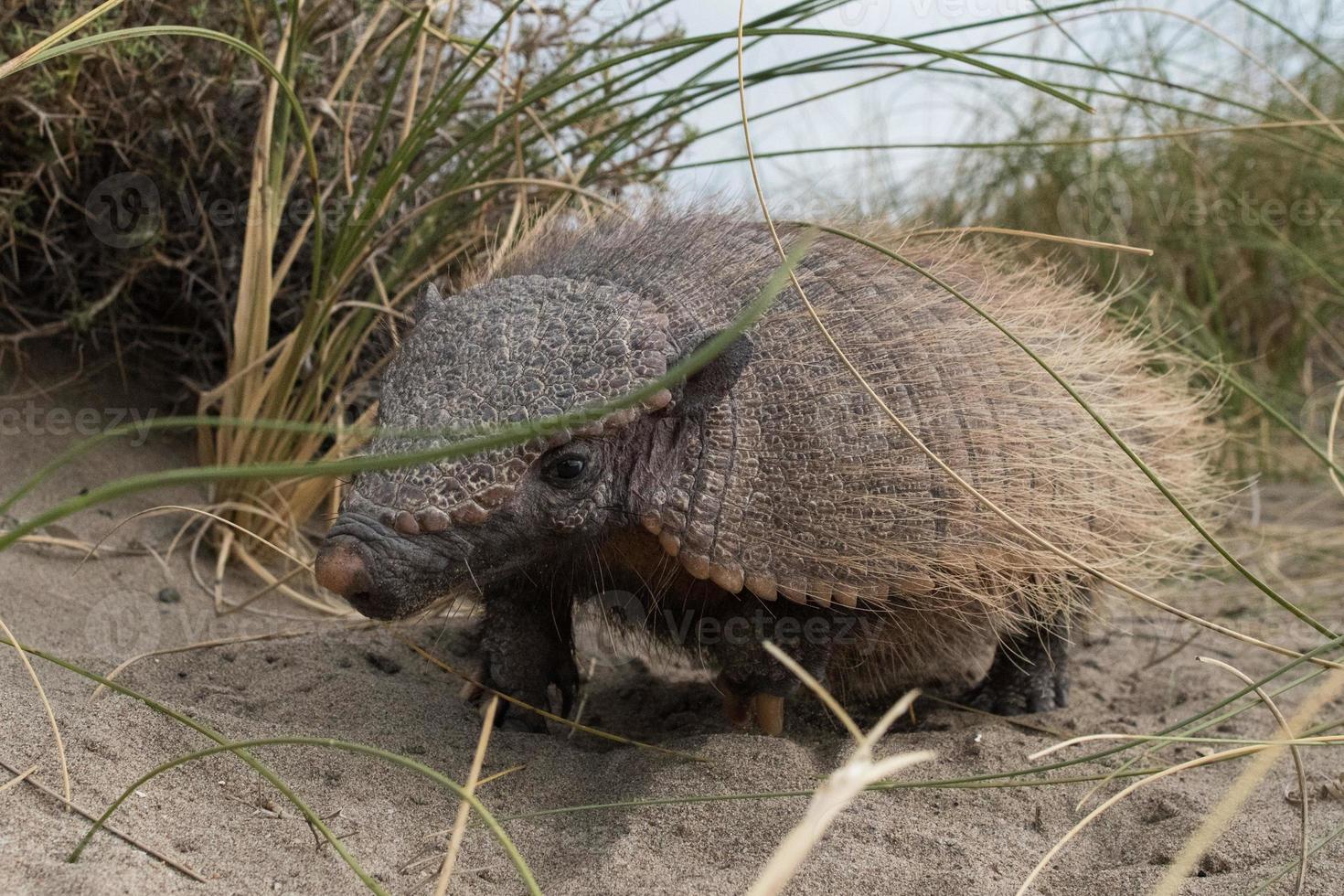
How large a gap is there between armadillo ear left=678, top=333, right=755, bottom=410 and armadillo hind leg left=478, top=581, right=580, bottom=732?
0.79m

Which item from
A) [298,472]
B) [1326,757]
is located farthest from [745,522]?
[1326,757]

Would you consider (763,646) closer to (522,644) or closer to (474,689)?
(522,644)

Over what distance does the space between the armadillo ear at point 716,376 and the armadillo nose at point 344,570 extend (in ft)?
2.67

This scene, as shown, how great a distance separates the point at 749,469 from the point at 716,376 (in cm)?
24

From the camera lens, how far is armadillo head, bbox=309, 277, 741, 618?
8.09ft

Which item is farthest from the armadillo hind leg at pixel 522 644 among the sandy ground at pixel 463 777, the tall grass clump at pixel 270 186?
the tall grass clump at pixel 270 186

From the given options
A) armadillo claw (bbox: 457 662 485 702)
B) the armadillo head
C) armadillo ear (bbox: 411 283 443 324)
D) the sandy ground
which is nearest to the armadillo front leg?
the sandy ground

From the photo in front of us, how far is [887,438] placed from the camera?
291cm

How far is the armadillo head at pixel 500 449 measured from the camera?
2467 millimetres

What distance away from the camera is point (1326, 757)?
3.15m

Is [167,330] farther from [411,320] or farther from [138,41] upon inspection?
[411,320]

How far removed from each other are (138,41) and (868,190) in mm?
5477

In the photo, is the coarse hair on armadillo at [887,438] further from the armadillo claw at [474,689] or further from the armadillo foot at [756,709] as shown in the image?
the armadillo claw at [474,689]

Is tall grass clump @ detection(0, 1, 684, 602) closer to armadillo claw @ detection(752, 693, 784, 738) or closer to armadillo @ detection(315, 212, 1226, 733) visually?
armadillo @ detection(315, 212, 1226, 733)
